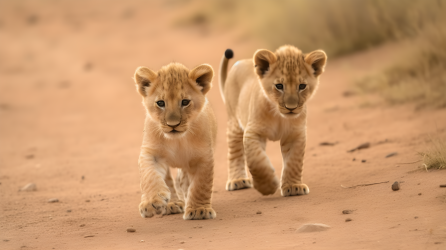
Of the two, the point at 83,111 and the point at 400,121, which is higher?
the point at 83,111

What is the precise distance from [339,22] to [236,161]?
775 centimetres

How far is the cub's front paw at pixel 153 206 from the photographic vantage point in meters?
4.60

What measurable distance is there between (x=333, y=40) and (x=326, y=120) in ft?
14.2

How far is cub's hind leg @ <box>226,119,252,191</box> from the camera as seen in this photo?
21.7ft

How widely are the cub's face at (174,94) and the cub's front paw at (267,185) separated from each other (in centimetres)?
98

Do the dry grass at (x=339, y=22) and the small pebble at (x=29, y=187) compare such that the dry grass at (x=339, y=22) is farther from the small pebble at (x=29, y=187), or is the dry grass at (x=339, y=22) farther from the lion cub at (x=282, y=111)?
the small pebble at (x=29, y=187)

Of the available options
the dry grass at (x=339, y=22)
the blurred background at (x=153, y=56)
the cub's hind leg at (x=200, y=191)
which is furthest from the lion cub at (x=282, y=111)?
the dry grass at (x=339, y=22)

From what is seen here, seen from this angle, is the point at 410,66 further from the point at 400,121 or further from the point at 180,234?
the point at 180,234

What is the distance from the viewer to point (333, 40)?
13578 millimetres

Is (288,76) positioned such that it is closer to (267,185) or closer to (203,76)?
(203,76)

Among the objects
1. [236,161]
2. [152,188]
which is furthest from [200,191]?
[236,161]

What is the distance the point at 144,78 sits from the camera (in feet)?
16.9

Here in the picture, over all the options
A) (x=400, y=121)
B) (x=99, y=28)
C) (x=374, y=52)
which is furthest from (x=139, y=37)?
(x=400, y=121)

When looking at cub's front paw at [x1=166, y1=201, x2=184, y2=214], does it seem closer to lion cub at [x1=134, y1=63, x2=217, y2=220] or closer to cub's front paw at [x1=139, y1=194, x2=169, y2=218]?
lion cub at [x1=134, y1=63, x2=217, y2=220]
